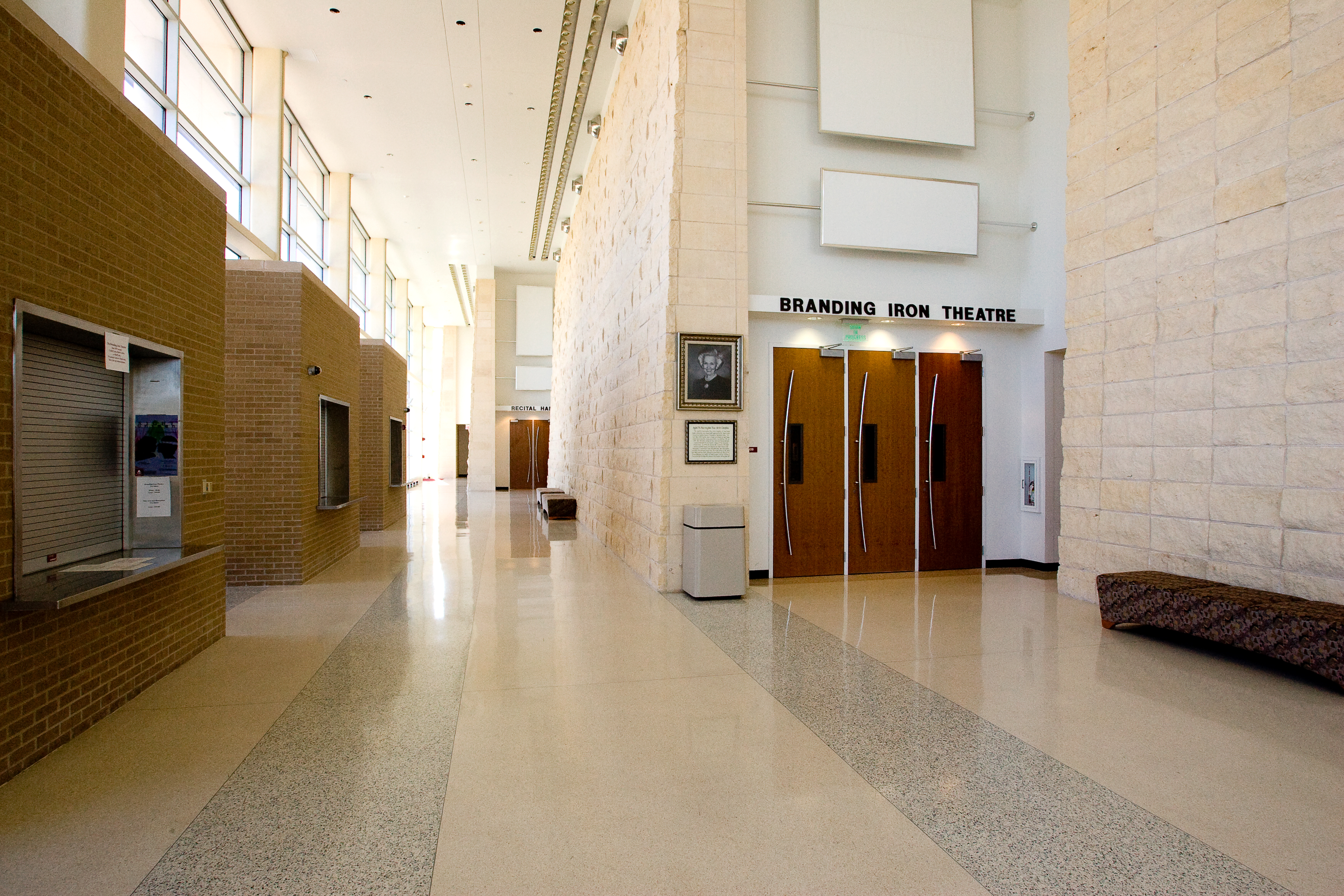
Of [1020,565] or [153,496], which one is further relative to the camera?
[1020,565]

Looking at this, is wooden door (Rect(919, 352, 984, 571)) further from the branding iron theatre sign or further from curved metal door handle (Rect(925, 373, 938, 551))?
the branding iron theatre sign

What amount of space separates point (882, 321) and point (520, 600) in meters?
4.74

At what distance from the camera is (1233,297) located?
5453 mm

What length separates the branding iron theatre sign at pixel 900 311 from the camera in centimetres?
759

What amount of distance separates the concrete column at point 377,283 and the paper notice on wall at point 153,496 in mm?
16182

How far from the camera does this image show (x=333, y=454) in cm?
895

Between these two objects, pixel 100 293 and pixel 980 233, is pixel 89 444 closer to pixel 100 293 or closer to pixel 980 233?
pixel 100 293

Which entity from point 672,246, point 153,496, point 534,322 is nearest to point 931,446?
point 672,246

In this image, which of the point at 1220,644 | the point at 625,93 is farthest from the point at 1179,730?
the point at 625,93

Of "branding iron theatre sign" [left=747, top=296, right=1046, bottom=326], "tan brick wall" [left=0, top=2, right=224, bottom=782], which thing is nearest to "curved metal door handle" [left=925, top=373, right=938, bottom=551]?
"branding iron theatre sign" [left=747, top=296, right=1046, bottom=326]

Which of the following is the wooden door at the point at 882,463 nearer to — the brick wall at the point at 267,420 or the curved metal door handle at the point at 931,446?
the curved metal door handle at the point at 931,446

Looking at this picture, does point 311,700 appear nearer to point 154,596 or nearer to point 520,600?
point 154,596

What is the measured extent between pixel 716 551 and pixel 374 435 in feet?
27.8

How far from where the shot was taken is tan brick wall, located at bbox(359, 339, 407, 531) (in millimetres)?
13016
